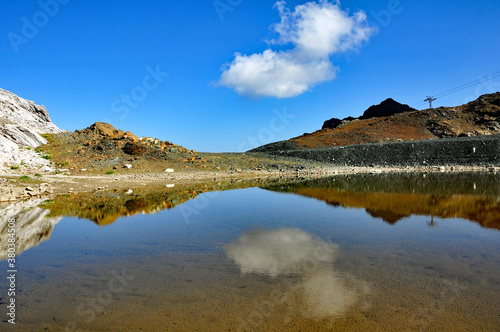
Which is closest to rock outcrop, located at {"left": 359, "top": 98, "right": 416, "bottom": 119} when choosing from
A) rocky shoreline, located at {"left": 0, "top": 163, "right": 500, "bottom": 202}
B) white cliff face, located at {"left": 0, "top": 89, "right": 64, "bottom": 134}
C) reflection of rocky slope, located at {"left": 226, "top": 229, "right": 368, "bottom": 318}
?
rocky shoreline, located at {"left": 0, "top": 163, "right": 500, "bottom": 202}

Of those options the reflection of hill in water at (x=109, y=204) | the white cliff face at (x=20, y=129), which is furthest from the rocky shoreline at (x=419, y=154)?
the white cliff face at (x=20, y=129)

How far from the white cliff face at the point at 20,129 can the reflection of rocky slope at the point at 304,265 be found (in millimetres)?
23507

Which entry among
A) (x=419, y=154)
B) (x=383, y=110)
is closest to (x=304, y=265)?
(x=419, y=154)

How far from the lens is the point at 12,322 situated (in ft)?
12.5

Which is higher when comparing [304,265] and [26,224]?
[26,224]

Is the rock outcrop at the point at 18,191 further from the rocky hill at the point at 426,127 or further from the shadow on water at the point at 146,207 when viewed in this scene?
the rocky hill at the point at 426,127

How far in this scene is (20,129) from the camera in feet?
94.4

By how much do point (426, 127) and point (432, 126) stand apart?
1.15 meters

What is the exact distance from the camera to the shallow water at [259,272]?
12.3ft

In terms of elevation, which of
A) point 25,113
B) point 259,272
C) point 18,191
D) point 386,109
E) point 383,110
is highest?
point 386,109

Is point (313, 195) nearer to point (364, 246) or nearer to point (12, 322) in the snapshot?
point (364, 246)

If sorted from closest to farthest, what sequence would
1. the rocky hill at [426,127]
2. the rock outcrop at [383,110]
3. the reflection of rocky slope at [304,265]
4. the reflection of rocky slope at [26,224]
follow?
1. the reflection of rocky slope at [304,265]
2. the reflection of rocky slope at [26,224]
3. the rocky hill at [426,127]
4. the rock outcrop at [383,110]

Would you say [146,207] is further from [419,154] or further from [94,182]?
[419,154]

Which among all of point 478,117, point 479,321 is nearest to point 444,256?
point 479,321
